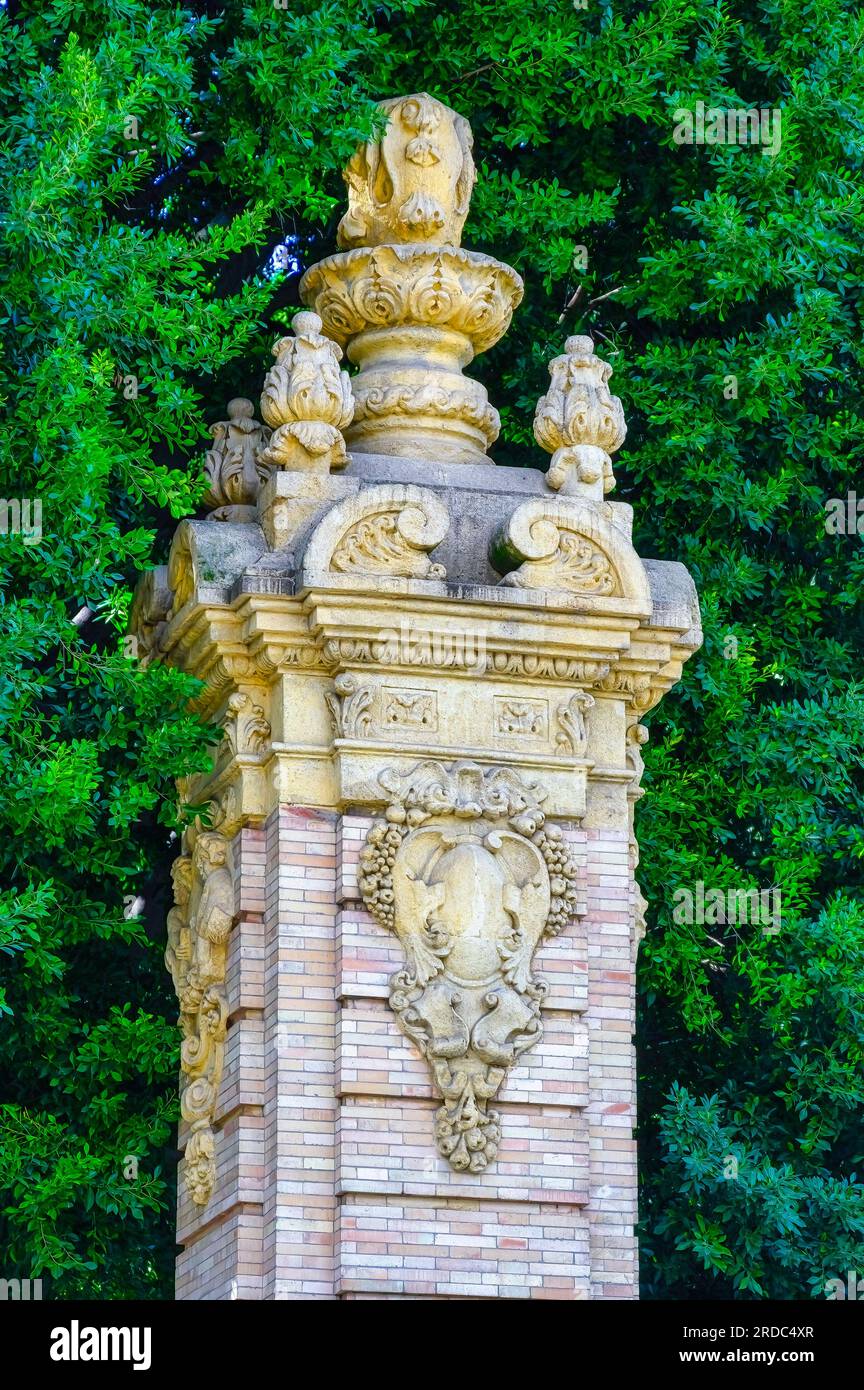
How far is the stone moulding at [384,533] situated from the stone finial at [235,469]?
1302 mm

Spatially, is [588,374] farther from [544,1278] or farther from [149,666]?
[544,1278]

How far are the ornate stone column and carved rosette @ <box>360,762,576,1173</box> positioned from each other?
0.04 feet

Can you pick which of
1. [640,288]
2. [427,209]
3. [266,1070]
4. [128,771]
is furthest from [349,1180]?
[640,288]

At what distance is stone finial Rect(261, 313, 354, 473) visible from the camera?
15727 millimetres

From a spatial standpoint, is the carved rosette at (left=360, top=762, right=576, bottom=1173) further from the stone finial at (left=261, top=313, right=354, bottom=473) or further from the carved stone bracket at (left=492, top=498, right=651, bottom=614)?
the stone finial at (left=261, top=313, right=354, bottom=473)

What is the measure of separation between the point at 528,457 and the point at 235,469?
2.67 meters

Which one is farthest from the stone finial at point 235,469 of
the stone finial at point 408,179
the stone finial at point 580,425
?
the stone finial at point 580,425

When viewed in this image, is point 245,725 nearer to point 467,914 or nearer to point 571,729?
point 467,914

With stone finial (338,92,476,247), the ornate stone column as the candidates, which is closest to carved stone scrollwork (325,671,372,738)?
the ornate stone column

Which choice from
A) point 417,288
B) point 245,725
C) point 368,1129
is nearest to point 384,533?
point 245,725

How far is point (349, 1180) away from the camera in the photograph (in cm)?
1470

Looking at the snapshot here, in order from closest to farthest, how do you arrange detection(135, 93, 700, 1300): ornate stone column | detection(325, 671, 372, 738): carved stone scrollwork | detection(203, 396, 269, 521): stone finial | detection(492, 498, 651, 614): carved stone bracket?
detection(135, 93, 700, 1300): ornate stone column
detection(325, 671, 372, 738): carved stone scrollwork
detection(492, 498, 651, 614): carved stone bracket
detection(203, 396, 269, 521): stone finial

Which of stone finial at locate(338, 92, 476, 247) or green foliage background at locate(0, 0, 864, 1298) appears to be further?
stone finial at locate(338, 92, 476, 247)

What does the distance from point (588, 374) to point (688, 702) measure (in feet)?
8.56
